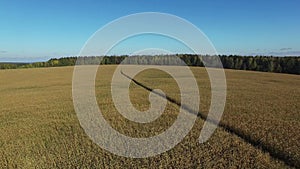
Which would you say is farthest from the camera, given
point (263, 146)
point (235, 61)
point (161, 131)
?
point (235, 61)

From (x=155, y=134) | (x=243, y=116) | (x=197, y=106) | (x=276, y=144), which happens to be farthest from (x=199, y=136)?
(x=197, y=106)

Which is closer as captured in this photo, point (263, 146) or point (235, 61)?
point (263, 146)

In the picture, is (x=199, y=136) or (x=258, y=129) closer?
(x=199, y=136)

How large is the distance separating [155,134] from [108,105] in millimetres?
9538

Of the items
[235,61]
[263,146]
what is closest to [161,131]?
[263,146]

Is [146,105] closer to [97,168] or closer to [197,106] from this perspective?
[197,106]

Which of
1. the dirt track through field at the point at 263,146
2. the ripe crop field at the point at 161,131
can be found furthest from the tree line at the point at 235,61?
the dirt track through field at the point at 263,146

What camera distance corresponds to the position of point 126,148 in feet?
36.2

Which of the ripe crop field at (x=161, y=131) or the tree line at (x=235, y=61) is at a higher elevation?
the tree line at (x=235, y=61)

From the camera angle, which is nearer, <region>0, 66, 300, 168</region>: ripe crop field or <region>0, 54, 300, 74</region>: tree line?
<region>0, 66, 300, 168</region>: ripe crop field

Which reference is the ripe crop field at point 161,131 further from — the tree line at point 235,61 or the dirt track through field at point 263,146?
the tree line at point 235,61

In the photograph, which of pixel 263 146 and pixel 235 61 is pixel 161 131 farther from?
pixel 235 61

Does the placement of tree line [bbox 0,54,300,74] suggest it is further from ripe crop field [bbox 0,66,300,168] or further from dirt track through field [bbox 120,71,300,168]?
dirt track through field [bbox 120,71,300,168]

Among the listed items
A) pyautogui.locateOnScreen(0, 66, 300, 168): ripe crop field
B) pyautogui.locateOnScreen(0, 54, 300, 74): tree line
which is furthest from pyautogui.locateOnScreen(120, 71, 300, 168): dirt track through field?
pyautogui.locateOnScreen(0, 54, 300, 74): tree line
